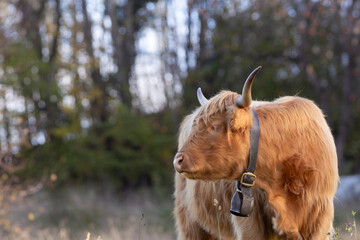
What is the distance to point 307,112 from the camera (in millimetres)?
3715

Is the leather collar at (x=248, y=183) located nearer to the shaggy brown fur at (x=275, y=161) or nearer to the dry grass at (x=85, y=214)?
the shaggy brown fur at (x=275, y=161)

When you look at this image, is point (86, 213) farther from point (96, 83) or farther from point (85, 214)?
point (96, 83)

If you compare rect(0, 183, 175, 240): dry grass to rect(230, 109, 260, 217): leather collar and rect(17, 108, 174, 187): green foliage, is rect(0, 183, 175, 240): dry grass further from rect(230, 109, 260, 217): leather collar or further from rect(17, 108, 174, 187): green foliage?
rect(230, 109, 260, 217): leather collar

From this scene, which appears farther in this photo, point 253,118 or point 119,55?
point 119,55

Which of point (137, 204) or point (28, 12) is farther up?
point (28, 12)

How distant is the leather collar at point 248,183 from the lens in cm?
334

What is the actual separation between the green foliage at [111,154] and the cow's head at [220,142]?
39.3 ft

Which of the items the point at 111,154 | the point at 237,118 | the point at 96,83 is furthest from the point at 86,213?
the point at 237,118

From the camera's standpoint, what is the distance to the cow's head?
10.7 feet

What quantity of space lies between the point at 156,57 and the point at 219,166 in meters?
18.1

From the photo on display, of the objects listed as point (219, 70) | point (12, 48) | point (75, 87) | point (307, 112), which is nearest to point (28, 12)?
point (75, 87)

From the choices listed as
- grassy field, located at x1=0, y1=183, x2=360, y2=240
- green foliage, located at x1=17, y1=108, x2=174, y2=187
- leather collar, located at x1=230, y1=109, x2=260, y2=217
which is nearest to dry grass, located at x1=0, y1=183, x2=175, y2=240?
grassy field, located at x1=0, y1=183, x2=360, y2=240

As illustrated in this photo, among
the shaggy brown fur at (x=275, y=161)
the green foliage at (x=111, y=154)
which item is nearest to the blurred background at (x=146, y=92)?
the green foliage at (x=111, y=154)

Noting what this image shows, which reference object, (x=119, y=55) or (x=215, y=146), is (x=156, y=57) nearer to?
(x=119, y=55)
